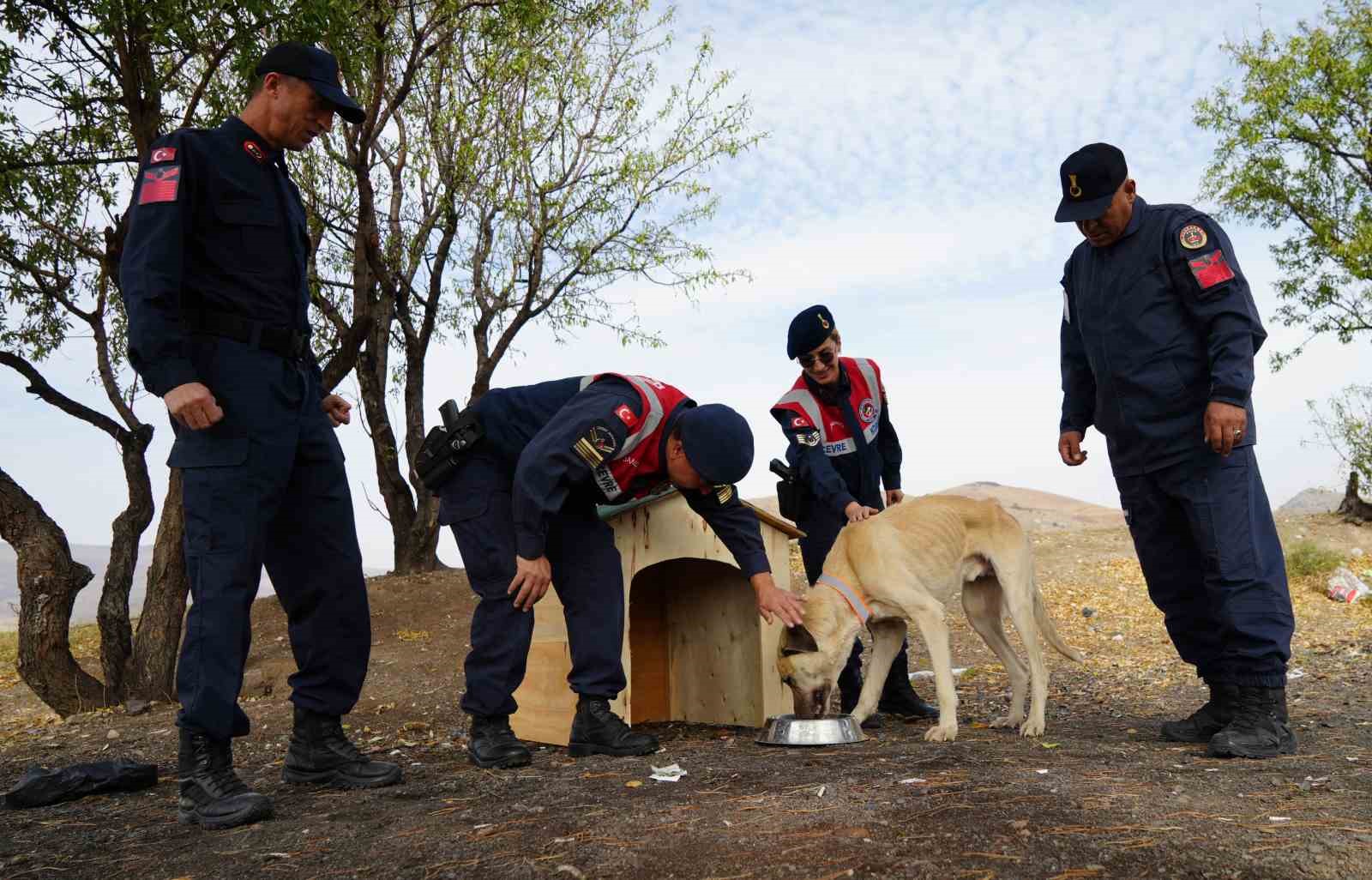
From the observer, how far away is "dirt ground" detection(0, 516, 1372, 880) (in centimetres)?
292

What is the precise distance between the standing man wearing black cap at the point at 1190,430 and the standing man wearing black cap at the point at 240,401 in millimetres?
3388

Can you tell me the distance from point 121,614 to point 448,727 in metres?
4.36

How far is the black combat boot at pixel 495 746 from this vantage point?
4555 millimetres

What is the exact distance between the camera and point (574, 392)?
482cm

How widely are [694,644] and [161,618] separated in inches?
→ 205

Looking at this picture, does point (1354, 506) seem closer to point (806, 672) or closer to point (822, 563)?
point (822, 563)

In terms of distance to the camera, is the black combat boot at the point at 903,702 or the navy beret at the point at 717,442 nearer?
the navy beret at the point at 717,442

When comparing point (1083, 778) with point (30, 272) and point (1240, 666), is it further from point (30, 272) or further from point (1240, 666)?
point (30, 272)

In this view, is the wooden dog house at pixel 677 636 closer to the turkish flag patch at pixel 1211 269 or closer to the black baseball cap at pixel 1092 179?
the black baseball cap at pixel 1092 179

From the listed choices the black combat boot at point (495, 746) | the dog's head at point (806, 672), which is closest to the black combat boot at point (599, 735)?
the black combat boot at point (495, 746)

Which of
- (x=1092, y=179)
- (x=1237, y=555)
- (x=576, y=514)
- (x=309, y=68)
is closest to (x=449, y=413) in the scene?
(x=576, y=514)

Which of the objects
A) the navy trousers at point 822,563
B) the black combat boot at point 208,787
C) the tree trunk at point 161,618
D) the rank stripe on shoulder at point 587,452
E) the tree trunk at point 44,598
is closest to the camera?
the black combat boot at point 208,787

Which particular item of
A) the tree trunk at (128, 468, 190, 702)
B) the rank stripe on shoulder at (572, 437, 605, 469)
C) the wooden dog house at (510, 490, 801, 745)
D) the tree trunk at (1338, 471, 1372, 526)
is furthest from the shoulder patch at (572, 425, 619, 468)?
the tree trunk at (1338, 471, 1372, 526)

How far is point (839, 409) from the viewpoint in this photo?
19.2 feet
